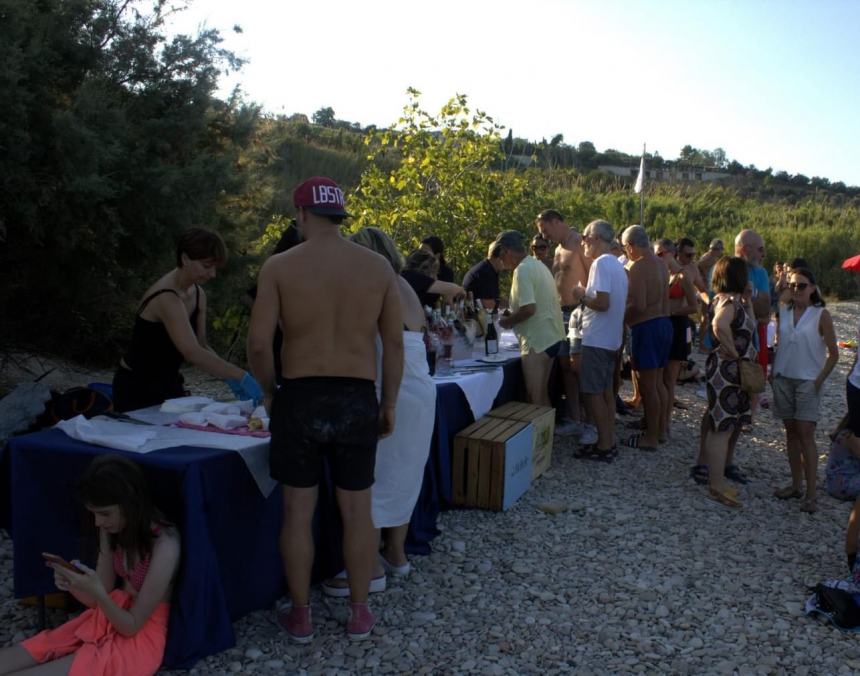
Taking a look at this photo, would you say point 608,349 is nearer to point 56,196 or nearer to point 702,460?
point 702,460

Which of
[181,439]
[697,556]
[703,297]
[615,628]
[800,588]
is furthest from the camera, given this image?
[703,297]

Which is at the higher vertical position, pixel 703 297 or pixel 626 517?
pixel 703 297

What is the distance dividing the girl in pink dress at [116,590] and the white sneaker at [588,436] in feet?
12.2

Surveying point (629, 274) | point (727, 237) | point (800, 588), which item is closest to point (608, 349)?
point (629, 274)

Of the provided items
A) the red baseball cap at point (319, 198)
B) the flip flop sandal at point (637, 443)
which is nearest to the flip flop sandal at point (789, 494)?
the flip flop sandal at point (637, 443)

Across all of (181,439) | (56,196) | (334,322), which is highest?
(56,196)

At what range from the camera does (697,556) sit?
13.5 ft

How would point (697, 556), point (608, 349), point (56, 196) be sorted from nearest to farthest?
point (697, 556)
point (608, 349)
point (56, 196)

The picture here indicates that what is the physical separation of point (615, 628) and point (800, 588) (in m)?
1.07

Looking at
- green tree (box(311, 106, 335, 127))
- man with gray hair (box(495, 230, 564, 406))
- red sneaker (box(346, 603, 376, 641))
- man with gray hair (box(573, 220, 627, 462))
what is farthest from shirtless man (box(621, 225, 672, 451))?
A: green tree (box(311, 106, 335, 127))

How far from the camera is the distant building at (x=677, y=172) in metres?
41.5

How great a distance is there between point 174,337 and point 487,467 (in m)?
1.97

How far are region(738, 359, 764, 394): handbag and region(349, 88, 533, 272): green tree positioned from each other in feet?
15.3

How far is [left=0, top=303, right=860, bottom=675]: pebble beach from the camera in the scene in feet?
10.0
